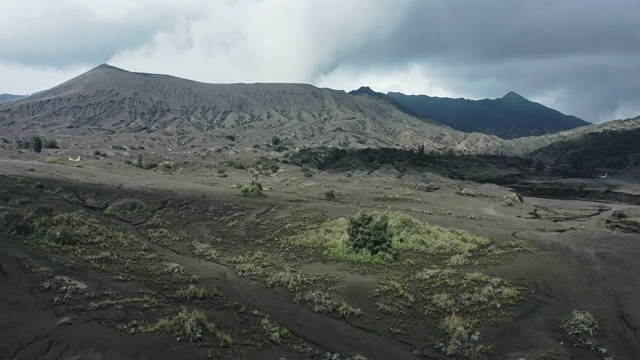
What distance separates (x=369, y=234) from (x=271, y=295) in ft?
34.2

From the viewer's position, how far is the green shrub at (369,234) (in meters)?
30.3

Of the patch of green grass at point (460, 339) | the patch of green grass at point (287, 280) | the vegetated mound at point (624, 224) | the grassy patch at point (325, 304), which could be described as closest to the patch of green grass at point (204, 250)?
the patch of green grass at point (287, 280)

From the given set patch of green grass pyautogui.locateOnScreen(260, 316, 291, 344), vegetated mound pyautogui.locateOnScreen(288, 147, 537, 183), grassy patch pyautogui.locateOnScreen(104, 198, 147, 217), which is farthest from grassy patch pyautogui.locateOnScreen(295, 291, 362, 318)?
vegetated mound pyautogui.locateOnScreen(288, 147, 537, 183)

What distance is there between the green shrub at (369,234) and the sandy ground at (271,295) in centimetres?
210

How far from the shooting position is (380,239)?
101ft

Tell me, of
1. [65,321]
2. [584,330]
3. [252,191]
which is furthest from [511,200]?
[65,321]

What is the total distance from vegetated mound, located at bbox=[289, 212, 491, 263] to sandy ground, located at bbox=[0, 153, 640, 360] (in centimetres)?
159

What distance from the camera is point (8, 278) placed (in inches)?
761

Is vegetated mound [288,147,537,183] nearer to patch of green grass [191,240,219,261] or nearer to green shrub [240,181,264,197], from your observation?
green shrub [240,181,264,197]

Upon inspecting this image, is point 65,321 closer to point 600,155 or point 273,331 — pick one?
point 273,331

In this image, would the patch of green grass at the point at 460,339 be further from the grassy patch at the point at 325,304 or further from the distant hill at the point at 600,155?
the distant hill at the point at 600,155

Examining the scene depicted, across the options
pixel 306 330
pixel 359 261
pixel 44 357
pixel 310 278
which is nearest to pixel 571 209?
pixel 359 261

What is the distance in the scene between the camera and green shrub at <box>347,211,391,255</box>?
3034 centimetres

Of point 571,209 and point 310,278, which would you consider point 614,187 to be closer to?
point 571,209
